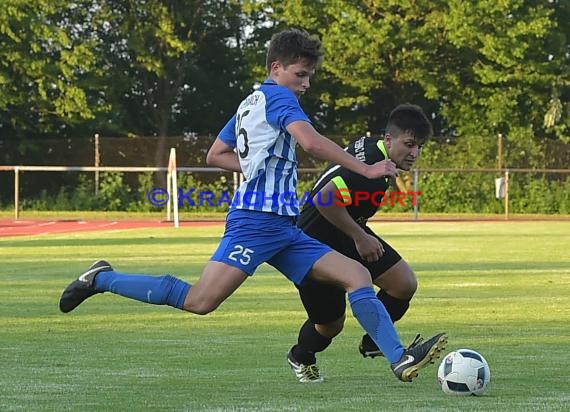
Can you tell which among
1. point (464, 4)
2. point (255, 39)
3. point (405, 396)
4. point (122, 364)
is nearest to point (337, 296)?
point (405, 396)

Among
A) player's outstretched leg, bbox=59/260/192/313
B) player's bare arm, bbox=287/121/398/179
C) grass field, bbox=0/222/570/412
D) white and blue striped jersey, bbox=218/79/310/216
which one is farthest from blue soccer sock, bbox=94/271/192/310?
player's bare arm, bbox=287/121/398/179

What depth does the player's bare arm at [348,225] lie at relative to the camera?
306 inches

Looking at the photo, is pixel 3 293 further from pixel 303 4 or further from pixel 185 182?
pixel 303 4

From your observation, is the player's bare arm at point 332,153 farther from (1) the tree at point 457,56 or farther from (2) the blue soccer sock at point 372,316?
(1) the tree at point 457,56

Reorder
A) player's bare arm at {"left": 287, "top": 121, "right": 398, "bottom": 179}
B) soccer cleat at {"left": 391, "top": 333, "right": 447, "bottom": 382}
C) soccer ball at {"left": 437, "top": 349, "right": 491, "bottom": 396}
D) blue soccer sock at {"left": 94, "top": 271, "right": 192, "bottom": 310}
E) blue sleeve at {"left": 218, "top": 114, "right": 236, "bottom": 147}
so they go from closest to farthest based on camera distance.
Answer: player's bare arm at {"left": 287, "top": 121, "right": 398, "bottom": 179} < soccer cleat at {"left": 391, "top": 333, "right": 447, "bottom": 382} < soccer ball at {"left": 437, "top": 349, "right": 491, "bottom": 396} < blue soccer sock at {"left": 94, "top": 271, "right": 192, "bottom": 310} < blue sleeve at {"left": 218, "top": 114, "right": 236, "bottom": 147}

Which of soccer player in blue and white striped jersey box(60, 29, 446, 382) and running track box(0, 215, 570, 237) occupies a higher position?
soccer player in blue and white striped jersey box(60, 29, 446, 382)

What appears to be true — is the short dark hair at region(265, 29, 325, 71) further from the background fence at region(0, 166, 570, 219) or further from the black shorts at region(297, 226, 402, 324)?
the background fence at region(0, 166, 570, 219)

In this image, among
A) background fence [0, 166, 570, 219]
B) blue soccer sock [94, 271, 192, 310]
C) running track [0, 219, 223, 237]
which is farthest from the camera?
background fence [0, 166, 570, 219]

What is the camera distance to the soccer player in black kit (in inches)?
308

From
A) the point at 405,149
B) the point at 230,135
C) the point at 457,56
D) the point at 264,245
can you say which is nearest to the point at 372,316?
the point at 264,245

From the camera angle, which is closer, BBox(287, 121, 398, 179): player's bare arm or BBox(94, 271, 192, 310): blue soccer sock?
BBox(287, 121, 398, 179): player's bare arm

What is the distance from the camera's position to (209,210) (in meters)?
42.1

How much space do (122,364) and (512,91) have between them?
3904 centimetres

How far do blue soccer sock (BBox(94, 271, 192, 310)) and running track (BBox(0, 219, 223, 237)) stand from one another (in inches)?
861
